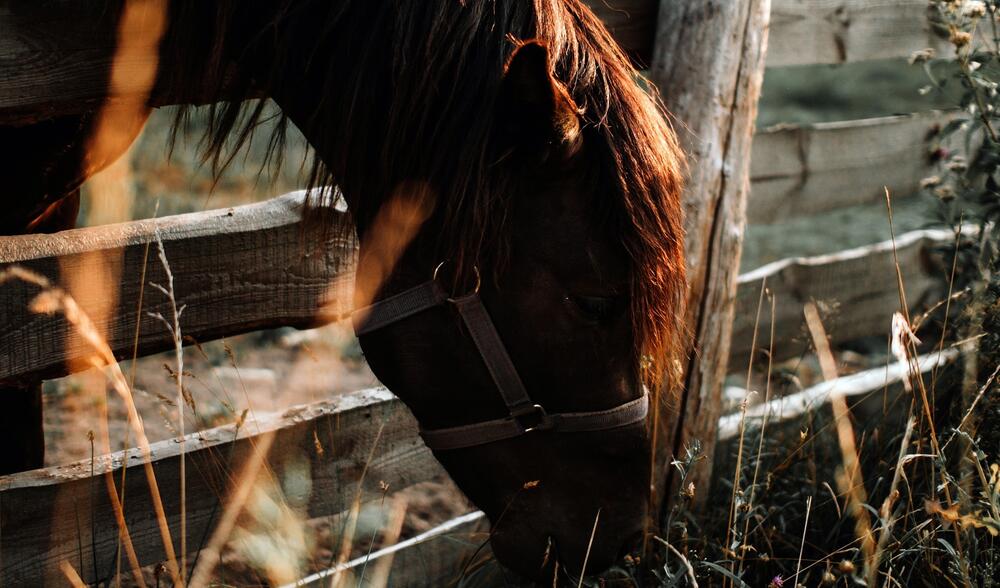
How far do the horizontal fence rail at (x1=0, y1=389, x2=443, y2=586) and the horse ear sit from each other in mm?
761

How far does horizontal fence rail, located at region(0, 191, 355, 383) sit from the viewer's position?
1.78 m

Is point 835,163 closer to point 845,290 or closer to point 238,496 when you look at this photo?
point 845,290

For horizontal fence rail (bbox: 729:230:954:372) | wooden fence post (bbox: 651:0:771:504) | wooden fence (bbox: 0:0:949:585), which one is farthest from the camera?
horizontal fence rail (bbox: 729:230:954:372)

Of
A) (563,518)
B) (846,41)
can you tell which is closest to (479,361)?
(563,518)

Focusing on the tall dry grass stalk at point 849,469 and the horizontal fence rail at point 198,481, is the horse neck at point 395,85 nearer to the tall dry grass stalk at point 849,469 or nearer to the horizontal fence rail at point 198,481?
the horizontal fence rail at point 198,481

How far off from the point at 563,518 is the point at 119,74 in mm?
1324

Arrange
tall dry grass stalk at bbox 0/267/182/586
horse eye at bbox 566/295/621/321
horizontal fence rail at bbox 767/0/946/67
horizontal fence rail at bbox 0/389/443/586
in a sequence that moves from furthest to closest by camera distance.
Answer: horizontal fence rail at bbox 767/0/946/67, horizontal fence rail at bbox 0/389/443/586, horse eye at bbox 566/295/621/321, tall dry grass stalk at bbox 0/267/182/586

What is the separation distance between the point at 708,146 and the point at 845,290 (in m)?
1.65

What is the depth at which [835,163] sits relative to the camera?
3576 mm

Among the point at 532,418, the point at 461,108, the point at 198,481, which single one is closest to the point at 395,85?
the point at 461,108

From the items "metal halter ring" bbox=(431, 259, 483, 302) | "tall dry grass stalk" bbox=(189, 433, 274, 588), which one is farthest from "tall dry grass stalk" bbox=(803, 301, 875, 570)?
"tall dry grass stalk" bbox=(189, 433, 274, 588)

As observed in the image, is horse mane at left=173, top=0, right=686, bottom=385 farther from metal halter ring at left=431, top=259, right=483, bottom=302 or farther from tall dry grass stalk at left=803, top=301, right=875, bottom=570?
tall dry grass stalk at left=803, top=301, right=875, bottom=570

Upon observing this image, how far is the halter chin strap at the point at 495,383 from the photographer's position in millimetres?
1620

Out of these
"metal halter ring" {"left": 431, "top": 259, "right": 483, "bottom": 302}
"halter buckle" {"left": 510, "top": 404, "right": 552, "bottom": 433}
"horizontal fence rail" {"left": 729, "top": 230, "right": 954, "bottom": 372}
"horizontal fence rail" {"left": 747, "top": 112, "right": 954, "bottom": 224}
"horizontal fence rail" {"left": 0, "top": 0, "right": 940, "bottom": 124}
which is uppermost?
"horizontal fence rail" {"left": 0, "top": 0, "right": 940, "bottom": 124}
